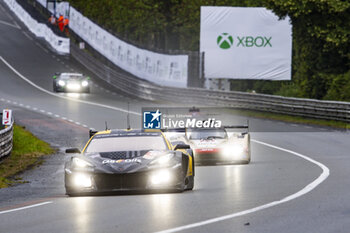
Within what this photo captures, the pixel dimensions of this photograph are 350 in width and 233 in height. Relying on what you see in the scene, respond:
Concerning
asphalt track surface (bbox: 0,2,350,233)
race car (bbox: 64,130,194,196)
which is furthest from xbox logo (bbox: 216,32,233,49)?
race car (bbox: 64,130,194,196)

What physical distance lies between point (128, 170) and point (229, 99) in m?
31.4

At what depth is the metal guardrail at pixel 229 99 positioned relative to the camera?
122ft

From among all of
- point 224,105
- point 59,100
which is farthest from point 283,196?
point 59,100

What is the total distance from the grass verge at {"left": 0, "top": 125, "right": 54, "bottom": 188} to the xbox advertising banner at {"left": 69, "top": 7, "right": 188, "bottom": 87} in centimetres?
1859

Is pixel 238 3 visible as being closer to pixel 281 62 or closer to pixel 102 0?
pixel 102 0

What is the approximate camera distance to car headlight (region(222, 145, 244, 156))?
2164cm

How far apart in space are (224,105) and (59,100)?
11275mm

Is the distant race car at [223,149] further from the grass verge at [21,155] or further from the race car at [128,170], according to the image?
the race car at [128,170]

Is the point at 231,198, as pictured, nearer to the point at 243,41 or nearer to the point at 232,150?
the point at 232,150

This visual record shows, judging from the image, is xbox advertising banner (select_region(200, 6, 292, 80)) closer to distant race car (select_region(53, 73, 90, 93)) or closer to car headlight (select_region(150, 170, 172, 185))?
distant race car (select_region(53, 73, 90, 93))

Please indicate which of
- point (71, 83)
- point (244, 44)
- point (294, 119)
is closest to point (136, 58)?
point (71, 83)

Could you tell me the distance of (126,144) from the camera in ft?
50.0

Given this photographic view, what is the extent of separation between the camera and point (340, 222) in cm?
1042

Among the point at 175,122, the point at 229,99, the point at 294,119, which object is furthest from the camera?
the point at 229,99
